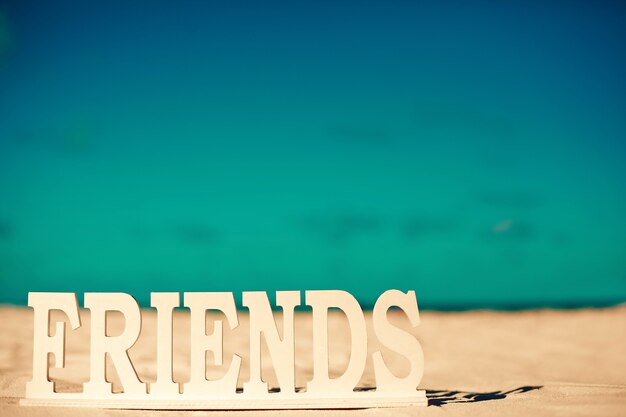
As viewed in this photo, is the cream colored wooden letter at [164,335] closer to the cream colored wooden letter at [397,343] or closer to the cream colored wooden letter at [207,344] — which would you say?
the cream colored wooden letter at [207,344]

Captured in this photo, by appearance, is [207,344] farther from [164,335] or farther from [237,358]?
[164,335]

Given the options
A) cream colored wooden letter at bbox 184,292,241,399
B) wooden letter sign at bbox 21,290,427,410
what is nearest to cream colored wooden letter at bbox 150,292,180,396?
wooden letter sign at bbox 21,290,427,410

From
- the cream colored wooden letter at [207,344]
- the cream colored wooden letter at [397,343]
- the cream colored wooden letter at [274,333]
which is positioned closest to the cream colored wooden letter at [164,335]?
the cream colored wooden letter at [207,344]

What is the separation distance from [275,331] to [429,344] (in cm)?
772

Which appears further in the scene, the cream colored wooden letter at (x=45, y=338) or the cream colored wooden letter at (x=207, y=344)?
the cream colored wooden letter at (x=45, y=338)

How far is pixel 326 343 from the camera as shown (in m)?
5.67

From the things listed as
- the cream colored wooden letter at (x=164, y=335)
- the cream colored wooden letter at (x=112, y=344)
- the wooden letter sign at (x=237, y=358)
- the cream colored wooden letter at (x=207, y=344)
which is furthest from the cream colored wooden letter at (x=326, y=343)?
the cream colored wooden letter at (x=112, y=344)

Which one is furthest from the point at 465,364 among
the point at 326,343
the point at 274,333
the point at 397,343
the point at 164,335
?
the point at 164,335

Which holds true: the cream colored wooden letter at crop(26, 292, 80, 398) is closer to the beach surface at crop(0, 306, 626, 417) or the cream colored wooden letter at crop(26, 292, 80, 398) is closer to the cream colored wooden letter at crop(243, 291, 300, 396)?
the beach surface at crop(0, 306, 626, 417)

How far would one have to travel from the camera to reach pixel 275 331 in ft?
18.7

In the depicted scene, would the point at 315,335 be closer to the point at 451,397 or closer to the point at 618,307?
the point at 451,397

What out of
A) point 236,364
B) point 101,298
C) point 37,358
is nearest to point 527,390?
point 236,364

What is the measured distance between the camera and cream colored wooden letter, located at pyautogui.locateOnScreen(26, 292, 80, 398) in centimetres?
577

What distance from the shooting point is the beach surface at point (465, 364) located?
5621 millimetres
